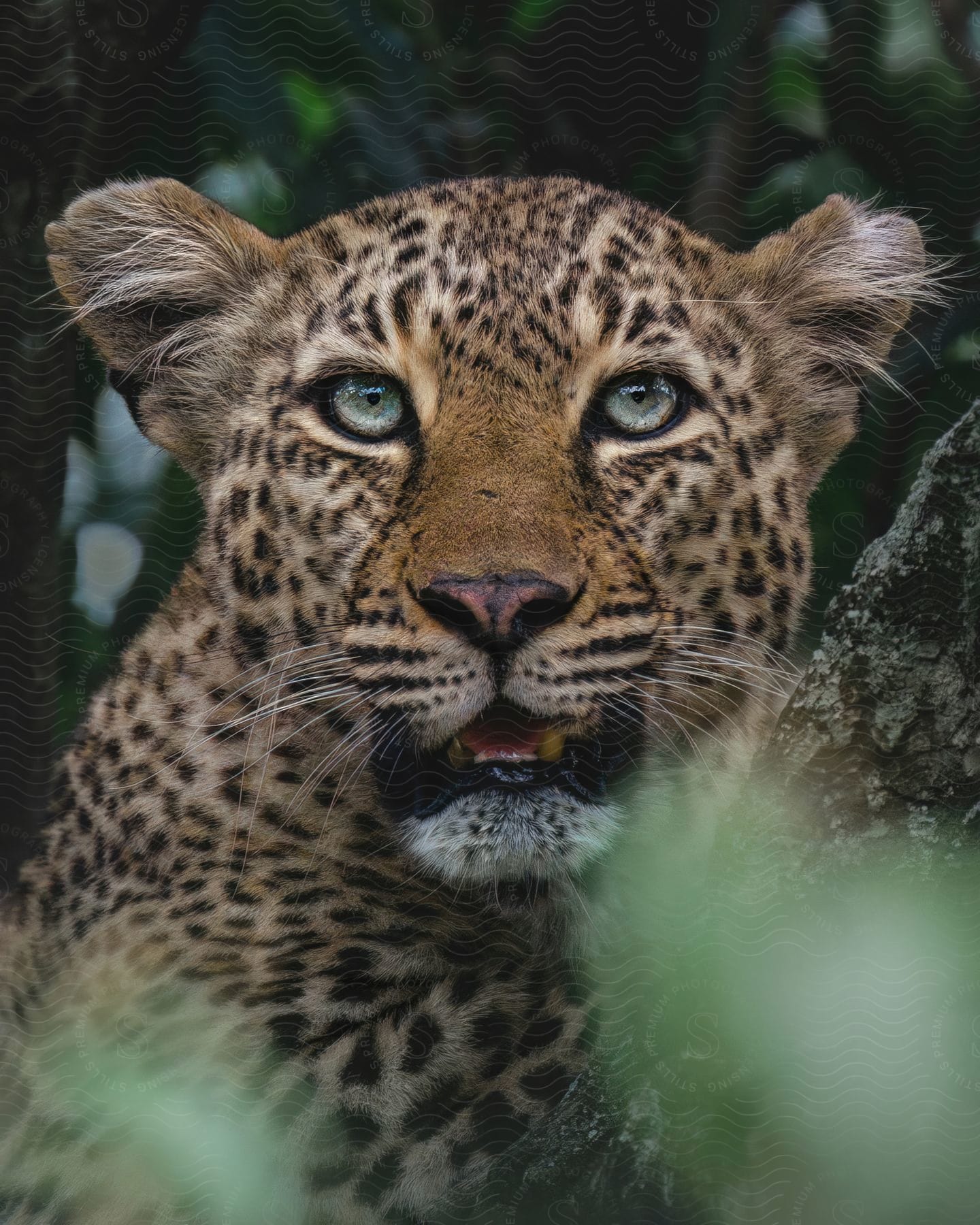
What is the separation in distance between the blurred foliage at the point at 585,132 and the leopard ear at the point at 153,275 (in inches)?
8.4

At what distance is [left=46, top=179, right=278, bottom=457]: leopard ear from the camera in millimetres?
3447

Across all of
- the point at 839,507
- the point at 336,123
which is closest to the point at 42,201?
the point at 336,123

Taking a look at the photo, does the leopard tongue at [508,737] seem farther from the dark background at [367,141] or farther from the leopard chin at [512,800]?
the dark background at [367,141]

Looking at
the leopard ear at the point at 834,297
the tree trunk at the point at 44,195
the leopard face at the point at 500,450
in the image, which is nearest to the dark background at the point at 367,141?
the tree trunk at the point at 44,195

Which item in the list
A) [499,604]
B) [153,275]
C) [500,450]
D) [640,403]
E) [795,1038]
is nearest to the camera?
[795,1038]

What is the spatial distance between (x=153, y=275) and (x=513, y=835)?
186cm

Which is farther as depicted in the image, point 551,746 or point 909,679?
point 551,746

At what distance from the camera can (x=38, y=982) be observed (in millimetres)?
3273

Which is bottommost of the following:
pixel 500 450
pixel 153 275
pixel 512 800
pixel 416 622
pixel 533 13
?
pixel 512 800

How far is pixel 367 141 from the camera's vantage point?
4.06 meters

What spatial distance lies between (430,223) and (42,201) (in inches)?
52.4

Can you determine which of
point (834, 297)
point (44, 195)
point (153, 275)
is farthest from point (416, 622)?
point (44, 195)

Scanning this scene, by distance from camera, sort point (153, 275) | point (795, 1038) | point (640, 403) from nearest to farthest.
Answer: point (795, 1038) < point (640, 403) < point (153, 275)

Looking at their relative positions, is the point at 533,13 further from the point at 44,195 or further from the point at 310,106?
the point at 44,195
